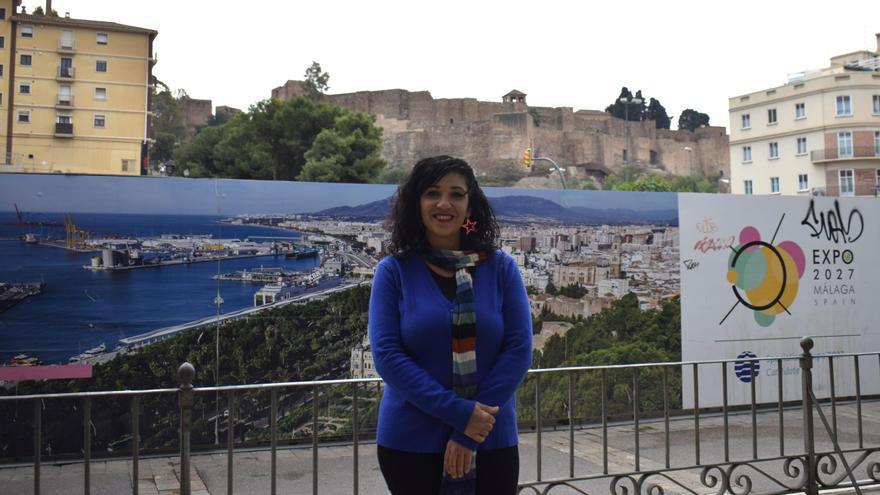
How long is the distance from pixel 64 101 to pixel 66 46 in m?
3.62

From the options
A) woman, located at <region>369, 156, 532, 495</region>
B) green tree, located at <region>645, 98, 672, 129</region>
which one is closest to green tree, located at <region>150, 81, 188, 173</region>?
green tree, located at <region>645, 98, 672, 129</region>

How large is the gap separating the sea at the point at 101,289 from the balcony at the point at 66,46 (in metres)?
49.8

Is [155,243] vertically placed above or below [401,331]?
above

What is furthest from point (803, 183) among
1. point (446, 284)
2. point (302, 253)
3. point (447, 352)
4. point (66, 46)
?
point (447, 352)

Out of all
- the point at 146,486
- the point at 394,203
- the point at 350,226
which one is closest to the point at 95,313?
the point at 146,486

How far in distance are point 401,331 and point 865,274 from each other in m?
8.37

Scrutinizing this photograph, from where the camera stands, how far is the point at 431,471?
2.32 m

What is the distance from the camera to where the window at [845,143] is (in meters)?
48.8

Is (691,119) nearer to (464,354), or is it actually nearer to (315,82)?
(315,82)

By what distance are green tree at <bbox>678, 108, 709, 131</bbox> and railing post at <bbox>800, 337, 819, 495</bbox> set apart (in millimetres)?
93986

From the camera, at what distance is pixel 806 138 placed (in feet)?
166

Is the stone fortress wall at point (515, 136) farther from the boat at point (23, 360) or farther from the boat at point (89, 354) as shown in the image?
the boat at point (23, 360)

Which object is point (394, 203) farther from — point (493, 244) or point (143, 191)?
point (143, 191)

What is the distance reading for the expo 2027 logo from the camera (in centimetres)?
830
